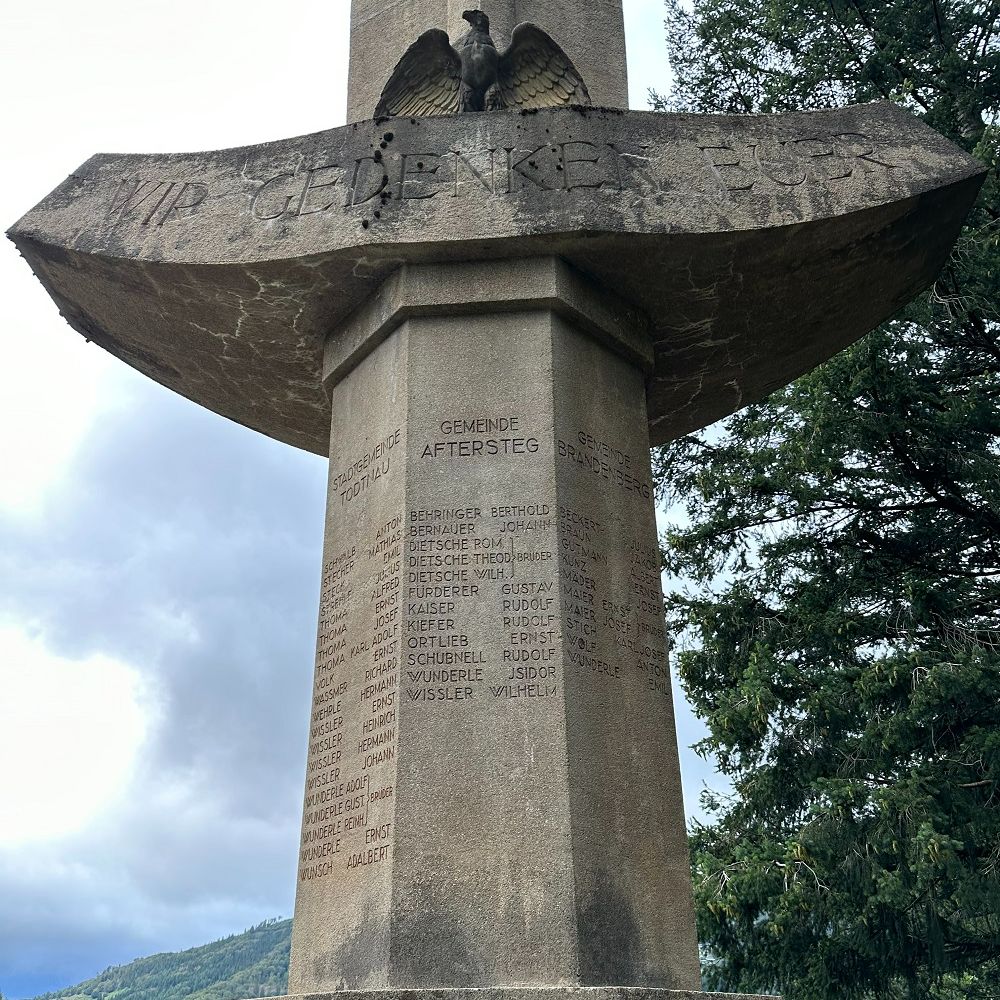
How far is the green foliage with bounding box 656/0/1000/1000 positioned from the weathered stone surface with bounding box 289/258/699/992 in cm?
659

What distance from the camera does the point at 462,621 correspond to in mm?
4926

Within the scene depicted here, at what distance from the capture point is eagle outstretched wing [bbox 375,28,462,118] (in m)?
6.36

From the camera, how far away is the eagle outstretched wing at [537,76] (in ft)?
20.9

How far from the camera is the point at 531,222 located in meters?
5.46

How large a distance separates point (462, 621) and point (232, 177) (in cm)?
281

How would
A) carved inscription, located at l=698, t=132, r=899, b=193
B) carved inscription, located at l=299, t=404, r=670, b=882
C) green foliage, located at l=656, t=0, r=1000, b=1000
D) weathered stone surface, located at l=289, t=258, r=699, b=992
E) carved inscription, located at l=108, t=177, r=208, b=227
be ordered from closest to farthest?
weathered stone surface, located at l=289, t=258, r=699, b=992
carved inscription, located at l=299, t=404, r=670, b=882
carved inscription, located at l=698, t=132, r=899, b=193
carved inscription, located at l=108, t=177, r=208, b=227
green foliage, located at l=656, t=0, r=1000, b=1000

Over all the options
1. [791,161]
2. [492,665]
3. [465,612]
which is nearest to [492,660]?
[492,665]

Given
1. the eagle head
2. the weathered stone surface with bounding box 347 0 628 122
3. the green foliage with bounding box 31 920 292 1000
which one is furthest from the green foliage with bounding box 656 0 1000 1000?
the green foliage with bounding box 31 920 292 1000

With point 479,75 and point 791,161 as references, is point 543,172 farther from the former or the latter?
point 791,161

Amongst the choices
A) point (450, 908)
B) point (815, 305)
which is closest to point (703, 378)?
point (815, 305)

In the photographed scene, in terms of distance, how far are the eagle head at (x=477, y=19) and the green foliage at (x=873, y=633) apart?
724 centimetres

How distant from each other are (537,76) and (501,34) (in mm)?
447

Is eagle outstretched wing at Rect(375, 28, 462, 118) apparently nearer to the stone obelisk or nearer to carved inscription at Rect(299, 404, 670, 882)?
the stone obelisk

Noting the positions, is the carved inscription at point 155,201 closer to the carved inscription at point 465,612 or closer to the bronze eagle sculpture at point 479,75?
the bronze eagle sculpture at point 479,75
